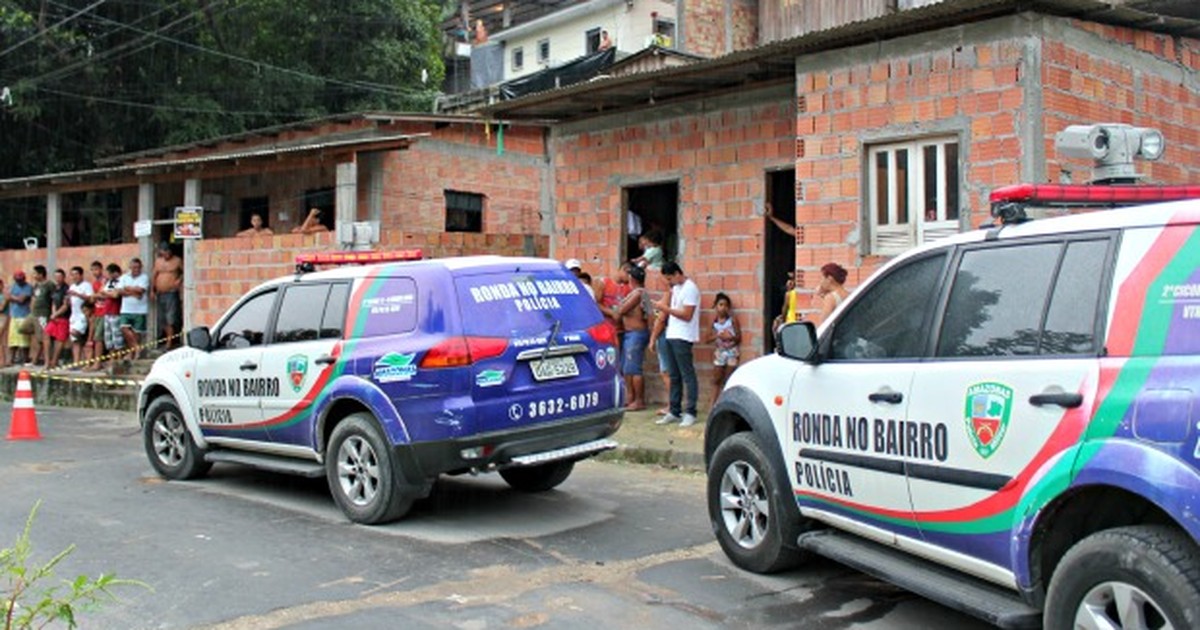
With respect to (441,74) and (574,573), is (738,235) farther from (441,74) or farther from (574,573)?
(441,74)

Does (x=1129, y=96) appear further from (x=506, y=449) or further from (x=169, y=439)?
(x=169, y=439)

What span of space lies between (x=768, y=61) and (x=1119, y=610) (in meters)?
7.71

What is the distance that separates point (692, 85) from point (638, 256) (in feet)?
8.02

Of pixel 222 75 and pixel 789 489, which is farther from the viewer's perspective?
pixel 222 75

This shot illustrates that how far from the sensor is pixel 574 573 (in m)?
5.79

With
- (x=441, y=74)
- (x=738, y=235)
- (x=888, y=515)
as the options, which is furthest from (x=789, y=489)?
(x=441, y=74)

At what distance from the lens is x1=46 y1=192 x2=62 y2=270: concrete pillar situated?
65.1ft

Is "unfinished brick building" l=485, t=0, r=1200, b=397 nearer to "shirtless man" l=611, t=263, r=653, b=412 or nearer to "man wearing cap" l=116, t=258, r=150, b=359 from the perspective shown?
"shirtless man" l=611, t=263, r=653, b=412

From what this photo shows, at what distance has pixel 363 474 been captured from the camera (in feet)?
23.1

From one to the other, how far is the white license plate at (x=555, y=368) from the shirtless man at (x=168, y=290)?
1169 centimetres

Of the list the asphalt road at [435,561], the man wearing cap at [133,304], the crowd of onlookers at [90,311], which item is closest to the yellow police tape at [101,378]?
the crowd of onlookers at [90,311]

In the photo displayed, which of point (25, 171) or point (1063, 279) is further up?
point (25, 171)

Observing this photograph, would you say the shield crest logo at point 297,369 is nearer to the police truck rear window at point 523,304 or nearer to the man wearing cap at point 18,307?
the police truck rear window at point 523,304

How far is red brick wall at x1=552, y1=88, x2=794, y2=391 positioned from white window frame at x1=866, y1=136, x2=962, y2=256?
4.75 ft
